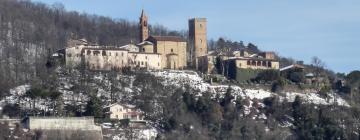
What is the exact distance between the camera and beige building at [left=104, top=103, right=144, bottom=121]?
7569 cm

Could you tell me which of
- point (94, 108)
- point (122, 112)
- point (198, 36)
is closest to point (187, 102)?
point (122, 112)

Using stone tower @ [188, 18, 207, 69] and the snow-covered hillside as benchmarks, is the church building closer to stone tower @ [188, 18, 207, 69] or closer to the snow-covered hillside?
the snow-covered hillside

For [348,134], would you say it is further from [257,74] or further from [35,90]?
[35,90]

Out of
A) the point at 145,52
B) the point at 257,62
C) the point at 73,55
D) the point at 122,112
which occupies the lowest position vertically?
the point at 122,112

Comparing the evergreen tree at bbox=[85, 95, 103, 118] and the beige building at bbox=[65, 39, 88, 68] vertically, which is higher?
the beige building at bbox=[65, 39, 88, 68]

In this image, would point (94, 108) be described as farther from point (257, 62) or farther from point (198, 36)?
point (198, 36)

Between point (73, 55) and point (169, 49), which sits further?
point (169, 49)

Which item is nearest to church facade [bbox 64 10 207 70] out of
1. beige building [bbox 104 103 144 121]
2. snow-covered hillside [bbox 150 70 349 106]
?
snow-covered hillside [bbox 150 70 349 106]

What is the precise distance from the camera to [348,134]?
7912 cm

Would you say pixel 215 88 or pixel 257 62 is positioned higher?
pixel 257 62

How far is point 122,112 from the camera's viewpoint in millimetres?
76125


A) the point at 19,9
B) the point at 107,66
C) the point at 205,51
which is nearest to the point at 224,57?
the point at 205,51

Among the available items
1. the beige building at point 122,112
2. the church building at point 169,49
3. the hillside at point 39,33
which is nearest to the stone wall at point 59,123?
the beige building at point 122,112

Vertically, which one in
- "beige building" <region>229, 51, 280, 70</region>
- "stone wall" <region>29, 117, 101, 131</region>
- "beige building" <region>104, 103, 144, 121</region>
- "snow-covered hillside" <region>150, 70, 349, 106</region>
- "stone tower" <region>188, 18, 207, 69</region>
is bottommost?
"stone wall" <region>29, 117, 101, 131</region>
